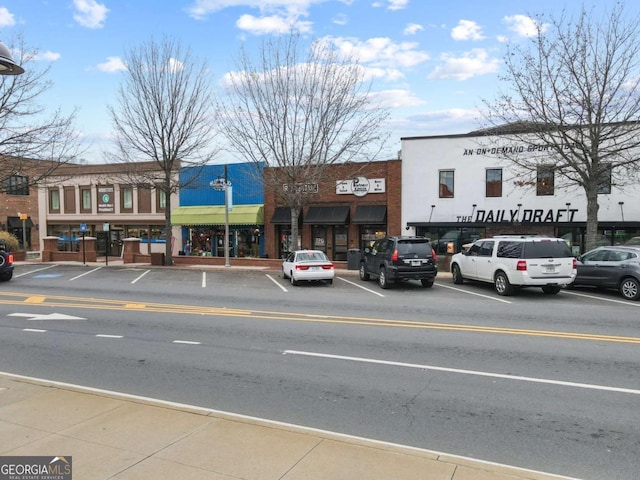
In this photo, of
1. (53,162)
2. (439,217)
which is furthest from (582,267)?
(53,162)

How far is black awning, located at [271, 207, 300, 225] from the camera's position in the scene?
2850cm

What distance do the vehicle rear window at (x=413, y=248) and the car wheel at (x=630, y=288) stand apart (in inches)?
232

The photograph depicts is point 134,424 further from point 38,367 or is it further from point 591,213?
point 591,213

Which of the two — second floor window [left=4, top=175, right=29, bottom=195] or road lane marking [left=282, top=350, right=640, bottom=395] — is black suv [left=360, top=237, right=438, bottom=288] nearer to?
road lane marking [left=282, top=350, right=640, bottom=395]

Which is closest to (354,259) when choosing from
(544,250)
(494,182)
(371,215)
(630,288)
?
(371,215)

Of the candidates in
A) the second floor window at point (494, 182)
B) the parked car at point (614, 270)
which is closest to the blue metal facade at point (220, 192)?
the second floor window at point (494, 182)

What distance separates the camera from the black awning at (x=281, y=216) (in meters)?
28.5

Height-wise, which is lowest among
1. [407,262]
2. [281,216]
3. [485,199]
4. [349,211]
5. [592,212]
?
[407,262]

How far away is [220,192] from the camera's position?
31.0 metres

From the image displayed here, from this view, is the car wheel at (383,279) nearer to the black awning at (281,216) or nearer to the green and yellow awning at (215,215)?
the black awning at (281,216)

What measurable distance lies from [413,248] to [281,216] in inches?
511

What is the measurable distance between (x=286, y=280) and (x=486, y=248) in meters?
8.25

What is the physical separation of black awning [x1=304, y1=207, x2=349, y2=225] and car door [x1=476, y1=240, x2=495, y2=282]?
1102 centimetres

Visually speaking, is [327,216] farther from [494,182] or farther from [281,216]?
[494,182]
